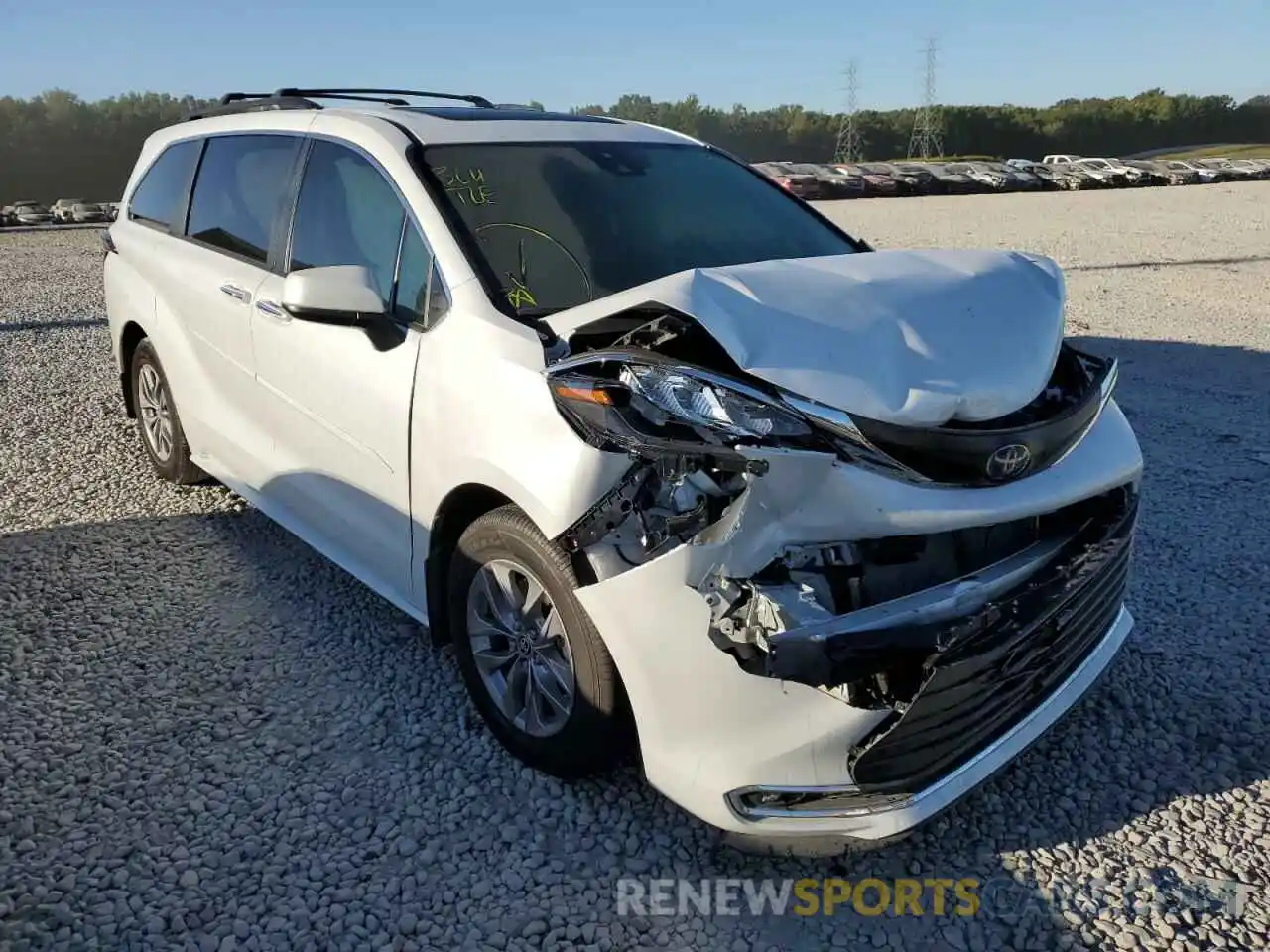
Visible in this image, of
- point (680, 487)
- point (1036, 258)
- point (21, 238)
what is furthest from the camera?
point (21, 238)

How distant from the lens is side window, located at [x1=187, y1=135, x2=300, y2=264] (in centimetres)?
399

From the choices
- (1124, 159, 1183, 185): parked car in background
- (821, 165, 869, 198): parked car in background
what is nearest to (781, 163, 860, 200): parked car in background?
(821, 165, 869, 198): parked car in background

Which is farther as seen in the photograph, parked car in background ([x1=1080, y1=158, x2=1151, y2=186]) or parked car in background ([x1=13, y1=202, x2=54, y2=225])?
parked car in background ([x1=1080, y1=158, x2=1151, y2=186])

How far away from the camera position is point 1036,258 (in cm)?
307

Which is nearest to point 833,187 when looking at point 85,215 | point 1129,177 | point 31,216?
point 1129,177

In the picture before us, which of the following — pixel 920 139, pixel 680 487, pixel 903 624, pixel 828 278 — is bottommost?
pixel 903 624

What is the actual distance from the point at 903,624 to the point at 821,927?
0.79m

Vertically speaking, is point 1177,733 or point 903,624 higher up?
point 903,624

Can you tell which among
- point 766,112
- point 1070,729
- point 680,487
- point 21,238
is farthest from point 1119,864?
point 766,112

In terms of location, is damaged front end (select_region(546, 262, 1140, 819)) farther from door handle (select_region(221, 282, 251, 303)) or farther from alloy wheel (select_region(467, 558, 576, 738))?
door handle (select_region(221, 282, 251, 303))

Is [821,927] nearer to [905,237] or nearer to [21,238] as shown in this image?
[905,237]

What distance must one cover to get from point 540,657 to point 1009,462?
53.3 inches

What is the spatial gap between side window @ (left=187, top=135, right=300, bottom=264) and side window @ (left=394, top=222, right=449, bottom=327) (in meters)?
0.99

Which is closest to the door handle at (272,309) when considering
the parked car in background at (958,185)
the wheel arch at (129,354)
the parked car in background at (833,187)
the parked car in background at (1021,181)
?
the wheel arch at (129,354)
